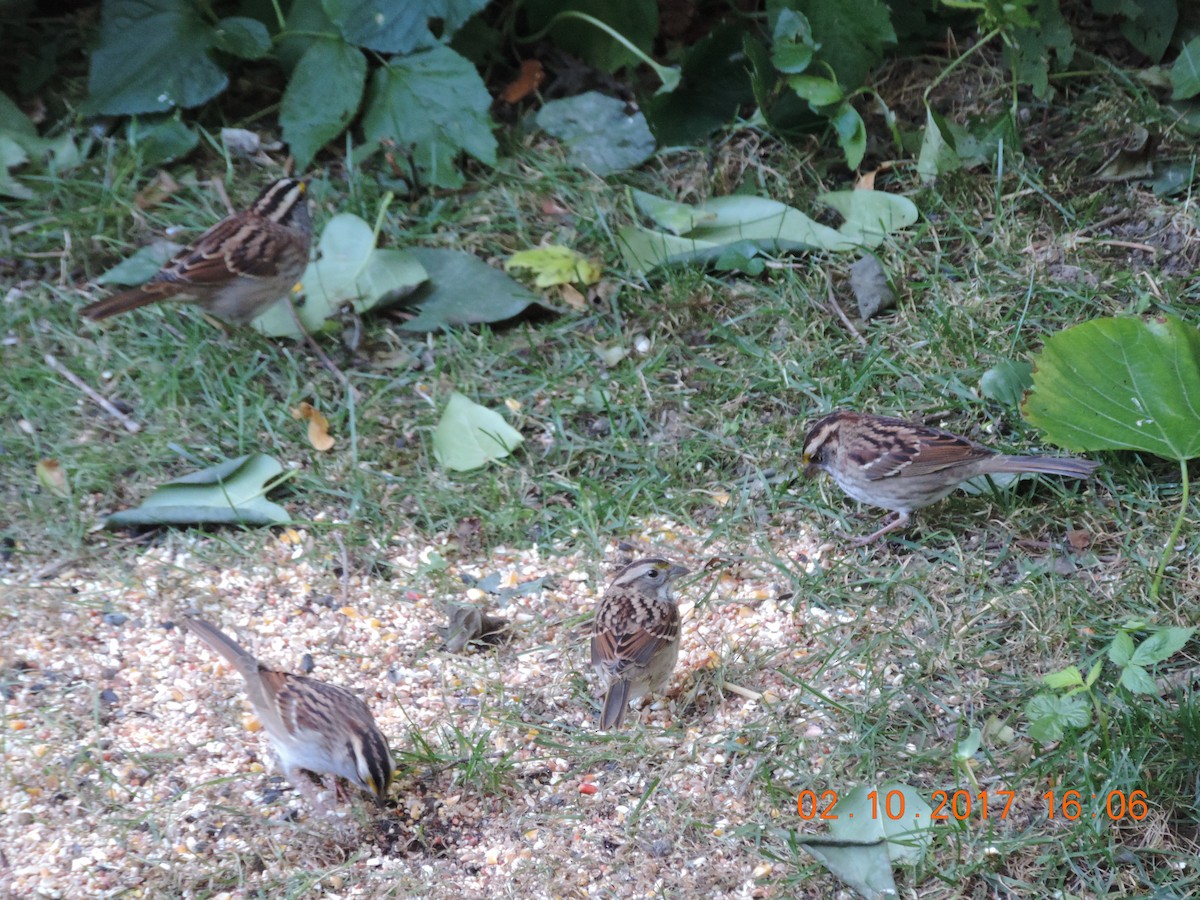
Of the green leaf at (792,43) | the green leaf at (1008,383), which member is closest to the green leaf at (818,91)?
the green leaf at (792,43)

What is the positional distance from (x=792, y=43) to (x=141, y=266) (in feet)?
10.3

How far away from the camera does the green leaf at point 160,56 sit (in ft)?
21.2

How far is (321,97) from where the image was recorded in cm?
633

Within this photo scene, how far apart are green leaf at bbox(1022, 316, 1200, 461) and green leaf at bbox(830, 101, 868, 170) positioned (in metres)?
1.75

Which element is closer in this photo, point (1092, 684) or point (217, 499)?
point (1092, 684)

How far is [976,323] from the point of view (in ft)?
17.0

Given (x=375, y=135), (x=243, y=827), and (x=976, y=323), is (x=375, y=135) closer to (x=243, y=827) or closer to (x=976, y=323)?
(x=976, y=323)

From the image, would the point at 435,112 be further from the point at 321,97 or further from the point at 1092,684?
the point at 1092,684

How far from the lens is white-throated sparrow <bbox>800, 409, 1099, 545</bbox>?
14.6ft

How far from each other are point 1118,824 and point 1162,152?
3399 mm

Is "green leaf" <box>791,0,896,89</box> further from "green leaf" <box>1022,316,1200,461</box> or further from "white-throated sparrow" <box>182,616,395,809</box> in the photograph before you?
"white-throated sparrow" <box>182,616,395,809</box>

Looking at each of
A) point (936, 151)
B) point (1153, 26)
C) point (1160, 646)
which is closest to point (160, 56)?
point (936, 151)

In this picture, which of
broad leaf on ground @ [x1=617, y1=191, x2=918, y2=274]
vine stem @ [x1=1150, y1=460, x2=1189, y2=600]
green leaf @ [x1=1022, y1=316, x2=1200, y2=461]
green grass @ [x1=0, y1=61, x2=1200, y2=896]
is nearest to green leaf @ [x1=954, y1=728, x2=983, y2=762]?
green grass @ [x1=0, y1=61, x2=1200, y2=896]

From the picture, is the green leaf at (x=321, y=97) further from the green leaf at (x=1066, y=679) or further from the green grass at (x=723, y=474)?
the green leaf at (x=1066, y=679)
